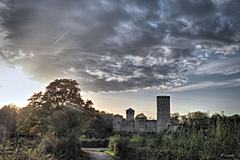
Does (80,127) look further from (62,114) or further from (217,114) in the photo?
(217,114)

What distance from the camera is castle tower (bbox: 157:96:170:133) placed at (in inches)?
1104

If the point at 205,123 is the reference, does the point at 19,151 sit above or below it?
below

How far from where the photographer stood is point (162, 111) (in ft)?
91.9

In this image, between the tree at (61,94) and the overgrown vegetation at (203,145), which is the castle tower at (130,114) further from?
the overgrown vegetation at (203,145)

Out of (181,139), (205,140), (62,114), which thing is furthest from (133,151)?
(62,114)

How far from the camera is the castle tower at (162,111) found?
28047 millimetres

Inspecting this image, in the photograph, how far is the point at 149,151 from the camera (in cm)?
1430

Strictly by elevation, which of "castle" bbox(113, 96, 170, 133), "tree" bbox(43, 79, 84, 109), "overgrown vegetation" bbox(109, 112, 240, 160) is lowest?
"overgrown vegetation" bbox(109, 112, 240, 160)

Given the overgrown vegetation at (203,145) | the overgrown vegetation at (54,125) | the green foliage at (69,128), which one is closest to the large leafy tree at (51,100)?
the overgrown vegetation at (54,125)

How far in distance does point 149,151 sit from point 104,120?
25.8 meters

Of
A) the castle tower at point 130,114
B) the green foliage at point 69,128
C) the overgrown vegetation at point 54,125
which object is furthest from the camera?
the castle tower at point 130,114

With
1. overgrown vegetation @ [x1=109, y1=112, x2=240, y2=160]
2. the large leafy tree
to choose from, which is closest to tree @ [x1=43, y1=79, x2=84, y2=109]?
the large leafy tree

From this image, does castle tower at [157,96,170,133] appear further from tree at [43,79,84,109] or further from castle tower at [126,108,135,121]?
tree at [43,79,84,109]

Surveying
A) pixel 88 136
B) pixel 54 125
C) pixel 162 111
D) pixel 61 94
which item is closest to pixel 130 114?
pixel 88 136
